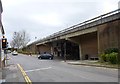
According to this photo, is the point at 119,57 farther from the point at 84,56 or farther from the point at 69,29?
the point at 69,29

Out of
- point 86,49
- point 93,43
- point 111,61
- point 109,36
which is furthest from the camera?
point 86,49

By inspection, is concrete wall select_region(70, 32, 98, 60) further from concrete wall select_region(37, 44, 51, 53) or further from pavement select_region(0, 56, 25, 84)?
concrete wall select_region(37, 44, 51, 53)

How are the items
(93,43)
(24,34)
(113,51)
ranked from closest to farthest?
(113,51), (93,43), (24,34)

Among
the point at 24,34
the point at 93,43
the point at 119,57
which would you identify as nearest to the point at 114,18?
the point at 119,57

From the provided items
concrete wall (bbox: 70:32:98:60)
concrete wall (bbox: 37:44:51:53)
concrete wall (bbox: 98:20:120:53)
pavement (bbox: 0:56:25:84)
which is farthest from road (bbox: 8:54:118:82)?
concrete wall (bbox: 37:44:51:53)

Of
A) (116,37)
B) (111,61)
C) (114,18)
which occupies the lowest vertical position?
(111,61)

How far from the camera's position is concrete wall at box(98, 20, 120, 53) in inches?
1249

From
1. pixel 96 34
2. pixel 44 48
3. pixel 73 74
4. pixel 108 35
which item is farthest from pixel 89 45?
Answer: pixel 44 48

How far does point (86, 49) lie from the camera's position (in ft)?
157

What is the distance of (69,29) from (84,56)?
6.29 metres

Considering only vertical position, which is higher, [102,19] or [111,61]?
[102,19]

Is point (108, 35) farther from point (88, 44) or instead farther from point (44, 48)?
point (44, 48)

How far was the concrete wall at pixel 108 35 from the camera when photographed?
104ft

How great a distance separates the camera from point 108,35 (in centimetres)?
3381
